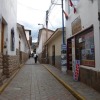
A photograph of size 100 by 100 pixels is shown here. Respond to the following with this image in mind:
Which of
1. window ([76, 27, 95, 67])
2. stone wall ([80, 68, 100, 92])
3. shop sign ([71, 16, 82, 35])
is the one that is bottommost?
stone wall ([80, 68, 100, 92])

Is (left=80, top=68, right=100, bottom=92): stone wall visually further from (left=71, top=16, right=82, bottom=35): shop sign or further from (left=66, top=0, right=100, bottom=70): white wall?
(left=71, top=16, right=82, bottom=35): shop sign

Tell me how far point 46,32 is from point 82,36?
24.9 meters

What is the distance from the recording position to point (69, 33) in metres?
15.0

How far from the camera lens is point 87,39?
1072cm

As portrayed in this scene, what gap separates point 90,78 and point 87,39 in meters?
2.00

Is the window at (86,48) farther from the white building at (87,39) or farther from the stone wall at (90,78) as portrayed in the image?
the stone wall at (90,78)

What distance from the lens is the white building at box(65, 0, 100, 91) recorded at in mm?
8923

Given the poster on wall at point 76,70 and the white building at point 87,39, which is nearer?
the white building at point 87,39

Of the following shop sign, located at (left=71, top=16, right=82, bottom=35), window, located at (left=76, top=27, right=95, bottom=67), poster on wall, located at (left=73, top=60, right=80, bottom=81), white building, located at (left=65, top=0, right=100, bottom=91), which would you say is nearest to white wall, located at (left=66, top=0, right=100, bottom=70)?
white building, located at (left=65, top=0, right=100, bottom=91)

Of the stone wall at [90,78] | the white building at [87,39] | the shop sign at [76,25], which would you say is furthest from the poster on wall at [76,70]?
the shop sign at [76,25]

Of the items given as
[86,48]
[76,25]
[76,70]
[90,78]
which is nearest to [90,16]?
[86,48]

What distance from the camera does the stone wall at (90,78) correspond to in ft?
28.3

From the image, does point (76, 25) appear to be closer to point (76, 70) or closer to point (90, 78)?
point (76, 70)

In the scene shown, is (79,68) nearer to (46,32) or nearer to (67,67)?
(67,67)
